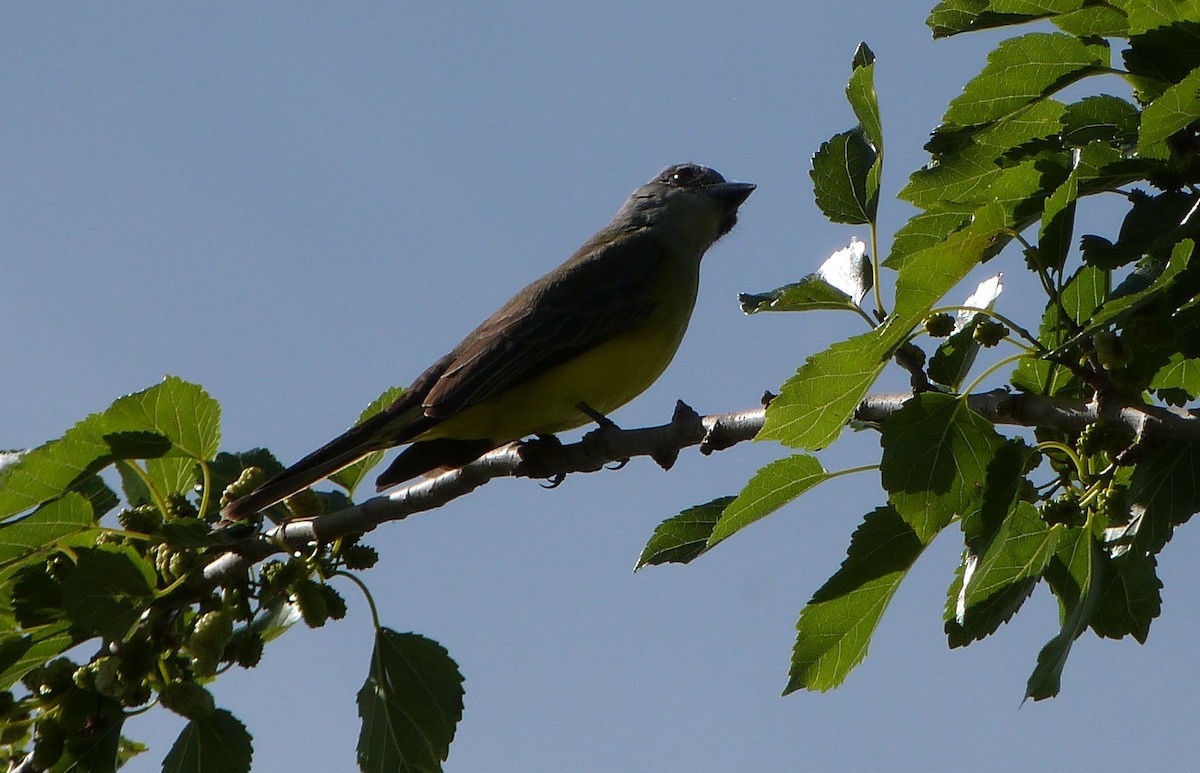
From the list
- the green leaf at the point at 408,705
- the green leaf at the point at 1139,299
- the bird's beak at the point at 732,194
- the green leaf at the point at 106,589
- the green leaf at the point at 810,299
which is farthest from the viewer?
the bird's beak at the point at 732,194

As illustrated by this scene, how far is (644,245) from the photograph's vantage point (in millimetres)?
6867

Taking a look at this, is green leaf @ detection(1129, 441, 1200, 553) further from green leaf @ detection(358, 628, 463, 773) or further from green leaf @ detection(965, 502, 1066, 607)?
green leaf @ detection(358, 628, 463, 773)

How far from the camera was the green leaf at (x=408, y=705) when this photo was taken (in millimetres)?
3479

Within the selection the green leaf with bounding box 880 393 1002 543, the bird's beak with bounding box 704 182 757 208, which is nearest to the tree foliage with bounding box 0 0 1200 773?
the green leaf with bounding box 880 393 1002 543

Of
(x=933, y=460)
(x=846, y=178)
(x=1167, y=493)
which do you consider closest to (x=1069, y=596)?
(x=1167, y=493)

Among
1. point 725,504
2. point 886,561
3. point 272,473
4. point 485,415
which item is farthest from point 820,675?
point 485,415

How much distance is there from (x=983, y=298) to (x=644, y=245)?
12.7 ft

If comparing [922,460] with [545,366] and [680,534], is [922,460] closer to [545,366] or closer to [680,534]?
[680,534]

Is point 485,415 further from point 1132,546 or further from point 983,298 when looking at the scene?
point 1132,546

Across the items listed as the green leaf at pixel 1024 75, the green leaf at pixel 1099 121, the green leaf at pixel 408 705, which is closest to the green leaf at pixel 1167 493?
the green leaf at pixel 1099 121

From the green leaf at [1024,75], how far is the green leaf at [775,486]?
0.86 meters

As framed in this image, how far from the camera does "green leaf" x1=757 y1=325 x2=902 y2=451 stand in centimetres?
238

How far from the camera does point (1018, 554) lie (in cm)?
261

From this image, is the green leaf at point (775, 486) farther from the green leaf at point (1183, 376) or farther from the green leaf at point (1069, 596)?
the green leaf at point (1183, 376)
